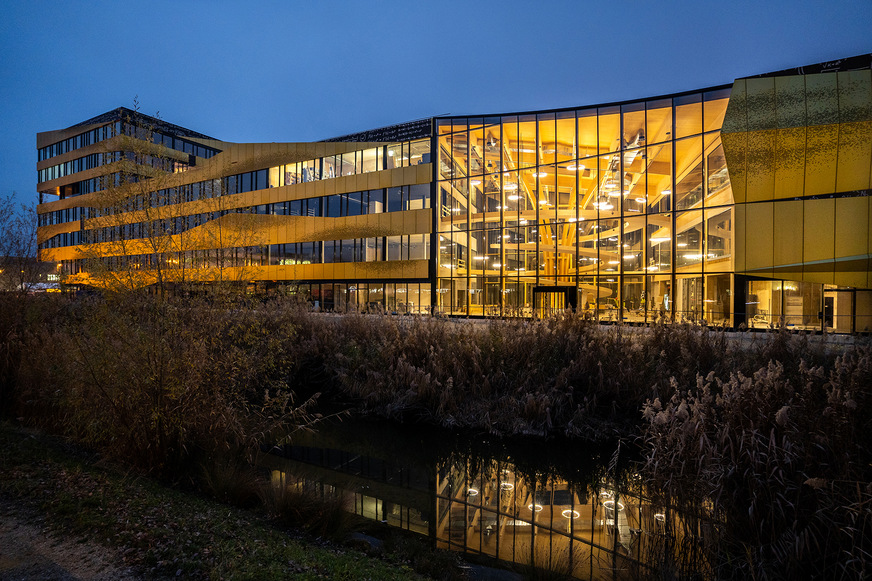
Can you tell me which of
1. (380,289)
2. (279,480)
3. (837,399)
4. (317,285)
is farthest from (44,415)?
(317,285)

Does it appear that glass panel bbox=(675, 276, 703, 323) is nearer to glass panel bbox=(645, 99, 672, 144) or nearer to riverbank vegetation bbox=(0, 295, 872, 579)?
glass panel bbox=(645, 99, 672, 144)

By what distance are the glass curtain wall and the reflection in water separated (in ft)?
44.0

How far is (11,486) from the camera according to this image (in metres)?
5.22

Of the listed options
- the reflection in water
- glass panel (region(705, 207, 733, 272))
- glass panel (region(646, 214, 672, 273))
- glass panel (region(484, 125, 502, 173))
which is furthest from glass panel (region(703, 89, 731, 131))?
the reflection in water

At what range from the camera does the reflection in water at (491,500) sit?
5.95 metres

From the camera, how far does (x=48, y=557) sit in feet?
12.8

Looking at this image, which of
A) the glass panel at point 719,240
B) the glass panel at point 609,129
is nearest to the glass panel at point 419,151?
the glass panel at point 609,129

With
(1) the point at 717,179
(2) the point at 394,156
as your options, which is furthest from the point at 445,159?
(1) the point at 717,179

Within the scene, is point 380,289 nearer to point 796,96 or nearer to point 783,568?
point 796,96

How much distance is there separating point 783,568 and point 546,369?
7271 mm

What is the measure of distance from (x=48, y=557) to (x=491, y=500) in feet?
19.5

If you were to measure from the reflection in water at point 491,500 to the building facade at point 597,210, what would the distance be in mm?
4432

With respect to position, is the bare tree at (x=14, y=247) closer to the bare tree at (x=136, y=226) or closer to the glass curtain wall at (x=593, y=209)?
the bare tree at (x=136, y=226)

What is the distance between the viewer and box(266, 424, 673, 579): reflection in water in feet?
19.5
